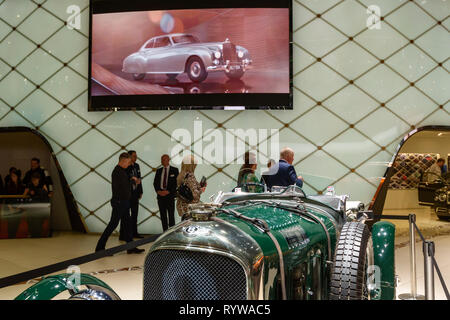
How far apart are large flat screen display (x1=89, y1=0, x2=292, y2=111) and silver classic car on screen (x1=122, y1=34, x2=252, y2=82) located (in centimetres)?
1

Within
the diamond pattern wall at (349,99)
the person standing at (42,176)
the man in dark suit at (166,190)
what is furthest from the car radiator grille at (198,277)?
the person standing at (42,176)

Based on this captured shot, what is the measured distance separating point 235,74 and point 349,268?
3.06m

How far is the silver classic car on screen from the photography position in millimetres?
4234

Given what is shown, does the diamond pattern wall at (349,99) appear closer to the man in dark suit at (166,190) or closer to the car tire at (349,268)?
the man in dark suit at (166,190)

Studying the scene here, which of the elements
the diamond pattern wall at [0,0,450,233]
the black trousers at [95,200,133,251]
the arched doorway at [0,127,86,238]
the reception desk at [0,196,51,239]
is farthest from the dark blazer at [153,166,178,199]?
the reception desk at [0,196,51,239]

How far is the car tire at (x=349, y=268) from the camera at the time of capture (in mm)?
1413

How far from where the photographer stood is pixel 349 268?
145 cm

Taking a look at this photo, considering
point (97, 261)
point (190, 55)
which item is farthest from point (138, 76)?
point (97, 261)

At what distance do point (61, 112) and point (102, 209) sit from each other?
1152mm

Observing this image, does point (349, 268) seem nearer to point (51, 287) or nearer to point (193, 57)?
point (51, 287)

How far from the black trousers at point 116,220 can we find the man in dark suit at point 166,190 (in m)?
0.42
